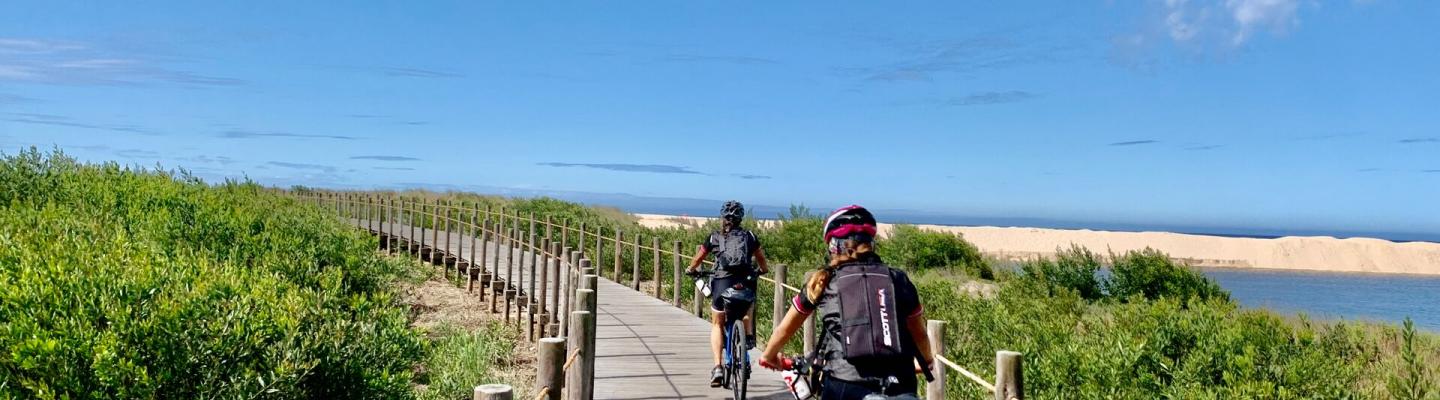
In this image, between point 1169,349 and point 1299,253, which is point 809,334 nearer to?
point 1169,349

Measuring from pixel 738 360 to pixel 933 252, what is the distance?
18.3 metres

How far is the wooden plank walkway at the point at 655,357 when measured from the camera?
8.45 m

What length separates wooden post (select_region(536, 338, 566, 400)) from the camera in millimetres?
4805

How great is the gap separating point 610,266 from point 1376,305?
56.5 feet

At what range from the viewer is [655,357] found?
10.0 meters

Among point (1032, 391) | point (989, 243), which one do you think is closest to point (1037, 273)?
point (1032, 391)

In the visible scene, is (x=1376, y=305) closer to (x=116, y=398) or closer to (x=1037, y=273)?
(x=1037, y=273)

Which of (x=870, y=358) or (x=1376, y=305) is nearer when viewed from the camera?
(x=870, y=358)

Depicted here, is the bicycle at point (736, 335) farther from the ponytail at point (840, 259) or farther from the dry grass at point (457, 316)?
the ponytail at point (840, 259)

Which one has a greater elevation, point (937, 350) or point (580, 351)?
point (937, 350)

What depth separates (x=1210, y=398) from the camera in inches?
275

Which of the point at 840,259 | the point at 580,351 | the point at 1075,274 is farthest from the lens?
the point at 1075,274

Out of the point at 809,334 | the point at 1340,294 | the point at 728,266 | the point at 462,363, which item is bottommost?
the point at 462,363

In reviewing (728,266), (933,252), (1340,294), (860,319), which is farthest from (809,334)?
(1340,294)
